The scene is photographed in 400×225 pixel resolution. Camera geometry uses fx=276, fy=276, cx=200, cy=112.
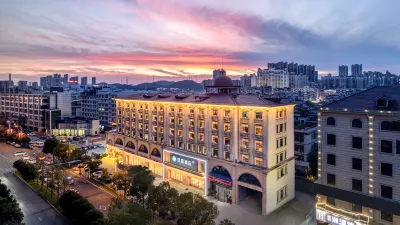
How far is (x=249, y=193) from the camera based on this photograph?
148ft

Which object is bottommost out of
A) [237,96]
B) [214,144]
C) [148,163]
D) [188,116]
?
[148,163]

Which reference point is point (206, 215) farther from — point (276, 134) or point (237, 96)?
point (237, 96)

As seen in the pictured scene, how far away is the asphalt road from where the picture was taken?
37.6 metres

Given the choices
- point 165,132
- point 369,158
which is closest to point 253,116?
point 369,158

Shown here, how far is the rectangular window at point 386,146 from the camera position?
2952cm

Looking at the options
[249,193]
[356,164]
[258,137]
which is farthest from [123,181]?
[356,164]

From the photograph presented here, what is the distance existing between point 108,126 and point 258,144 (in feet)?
288

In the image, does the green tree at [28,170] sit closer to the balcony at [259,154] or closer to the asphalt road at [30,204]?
the asphalt road at [30,204]

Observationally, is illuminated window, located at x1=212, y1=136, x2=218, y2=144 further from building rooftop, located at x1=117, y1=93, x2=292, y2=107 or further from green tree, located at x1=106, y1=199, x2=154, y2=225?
green tree, located at x1=106, y1=199, x2=154, y2=225

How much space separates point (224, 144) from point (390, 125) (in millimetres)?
22823

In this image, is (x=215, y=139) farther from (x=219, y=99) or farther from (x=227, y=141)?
(x=219, y=99)

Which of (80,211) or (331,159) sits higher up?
(331,159)

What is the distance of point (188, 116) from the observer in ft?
166

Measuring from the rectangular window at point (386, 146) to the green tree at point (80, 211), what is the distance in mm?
31261
